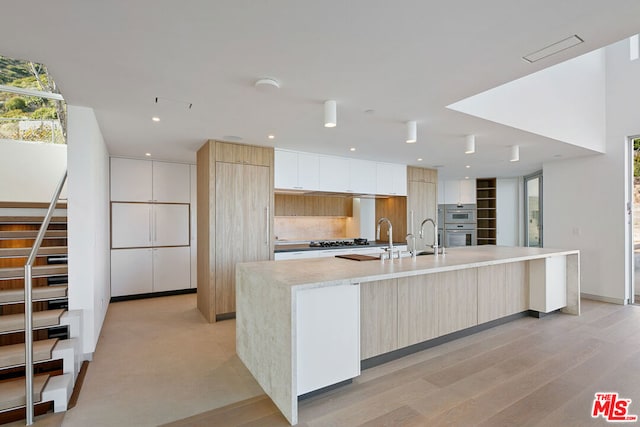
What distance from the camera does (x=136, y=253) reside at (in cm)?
527

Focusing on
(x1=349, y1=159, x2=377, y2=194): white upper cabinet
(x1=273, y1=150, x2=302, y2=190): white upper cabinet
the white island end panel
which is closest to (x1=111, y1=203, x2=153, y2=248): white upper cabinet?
(x1=273, y1=150, x2=302, y2=190): white upper cabinet

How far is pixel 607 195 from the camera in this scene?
201 inches

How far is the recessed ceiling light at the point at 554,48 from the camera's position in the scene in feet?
6.08

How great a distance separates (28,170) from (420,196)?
668cm

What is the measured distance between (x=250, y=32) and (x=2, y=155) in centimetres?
522

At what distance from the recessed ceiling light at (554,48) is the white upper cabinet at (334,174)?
3357mm

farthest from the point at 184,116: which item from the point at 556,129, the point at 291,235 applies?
the point at 556,129

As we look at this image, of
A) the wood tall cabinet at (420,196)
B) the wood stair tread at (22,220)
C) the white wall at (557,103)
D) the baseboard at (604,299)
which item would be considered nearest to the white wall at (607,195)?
the baseboard at (604,299)

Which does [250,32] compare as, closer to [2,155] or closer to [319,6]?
[319,6]

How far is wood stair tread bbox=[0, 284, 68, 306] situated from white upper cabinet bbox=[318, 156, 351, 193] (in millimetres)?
3423

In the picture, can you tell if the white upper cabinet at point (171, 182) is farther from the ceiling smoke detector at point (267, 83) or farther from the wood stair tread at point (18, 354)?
the ceiling smoke detector at point (267, 83)

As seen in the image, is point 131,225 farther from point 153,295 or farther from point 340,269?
point 340,269

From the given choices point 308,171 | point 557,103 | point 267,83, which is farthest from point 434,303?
point 557,103

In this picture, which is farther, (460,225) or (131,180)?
(460,225)
